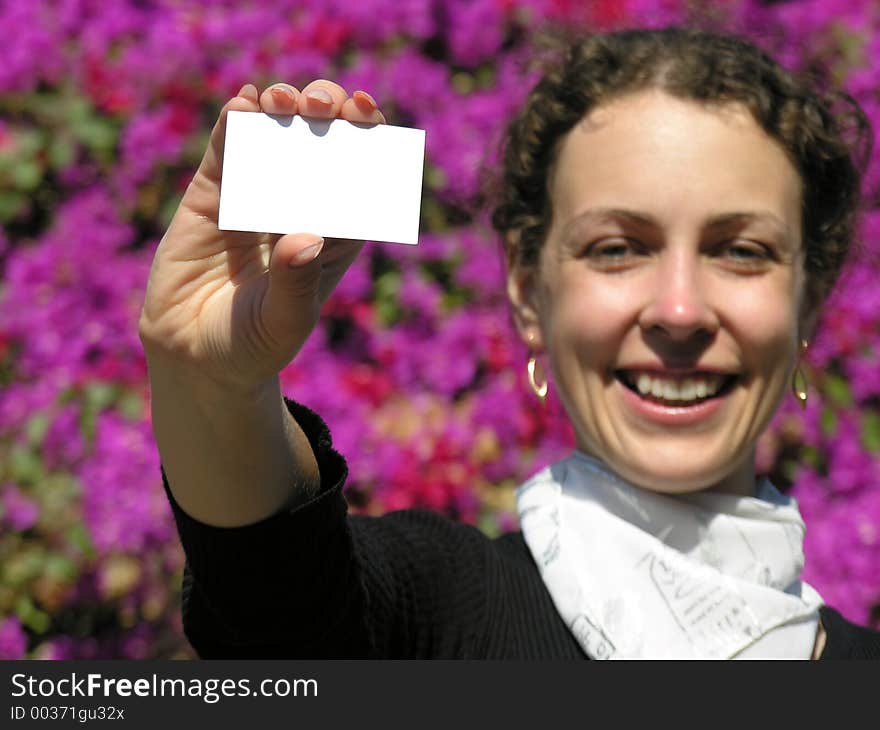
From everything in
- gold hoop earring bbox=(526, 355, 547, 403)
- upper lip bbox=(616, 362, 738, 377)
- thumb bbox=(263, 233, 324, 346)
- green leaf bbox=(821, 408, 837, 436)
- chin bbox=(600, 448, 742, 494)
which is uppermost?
thumb bbox=(263, 233, 324, 346)

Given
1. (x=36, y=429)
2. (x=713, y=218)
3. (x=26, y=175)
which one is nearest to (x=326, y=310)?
(x=36, y=429)

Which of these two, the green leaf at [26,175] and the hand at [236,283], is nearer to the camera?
the hand at [236,283]

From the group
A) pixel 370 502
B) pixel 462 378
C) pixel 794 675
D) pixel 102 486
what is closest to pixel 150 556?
pixel 102 486

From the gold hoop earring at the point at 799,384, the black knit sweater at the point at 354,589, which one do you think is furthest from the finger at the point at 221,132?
the gold hoop earring at the point at 799,384

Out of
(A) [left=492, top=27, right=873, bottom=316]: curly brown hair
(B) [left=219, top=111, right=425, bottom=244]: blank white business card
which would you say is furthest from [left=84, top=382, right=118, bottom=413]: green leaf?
(B) [left=219, top=111, right=425, bottom=244]: blank white business card

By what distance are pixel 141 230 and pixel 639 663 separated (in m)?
1.70

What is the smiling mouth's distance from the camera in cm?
134

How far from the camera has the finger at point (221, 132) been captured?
98cm

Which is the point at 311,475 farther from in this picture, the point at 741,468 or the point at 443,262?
the point at 443,262

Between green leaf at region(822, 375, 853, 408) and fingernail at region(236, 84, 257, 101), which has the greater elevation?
fingernail at region(236, 84, 257, 101)

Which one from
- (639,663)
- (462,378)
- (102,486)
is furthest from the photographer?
(462,378)

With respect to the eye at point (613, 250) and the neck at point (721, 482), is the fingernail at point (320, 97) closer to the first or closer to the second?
the eye at point (613, 250)

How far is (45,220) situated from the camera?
2551mm

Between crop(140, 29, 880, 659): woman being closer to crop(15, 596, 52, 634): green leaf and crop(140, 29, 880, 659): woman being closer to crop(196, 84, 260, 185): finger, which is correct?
crop(196, 84, 260, 185): finger
